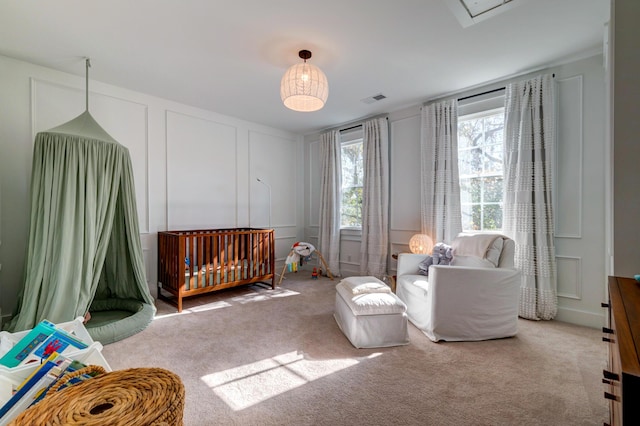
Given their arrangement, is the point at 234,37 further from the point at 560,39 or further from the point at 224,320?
the point at 560,39

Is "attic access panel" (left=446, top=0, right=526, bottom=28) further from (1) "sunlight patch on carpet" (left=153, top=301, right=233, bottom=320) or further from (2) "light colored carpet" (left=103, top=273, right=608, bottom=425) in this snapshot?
(1) "sunlight patch on carpet" (left=153, top=301, right=233, bottom=320)

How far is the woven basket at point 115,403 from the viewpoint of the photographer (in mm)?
694

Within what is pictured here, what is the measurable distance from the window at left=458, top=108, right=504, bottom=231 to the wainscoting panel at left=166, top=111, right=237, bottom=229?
335cm

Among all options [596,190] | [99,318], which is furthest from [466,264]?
[99,318]

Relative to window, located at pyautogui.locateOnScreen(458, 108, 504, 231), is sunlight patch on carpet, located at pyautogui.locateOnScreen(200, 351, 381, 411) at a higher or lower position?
lower

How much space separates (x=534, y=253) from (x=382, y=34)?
2.60 meters

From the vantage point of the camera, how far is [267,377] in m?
1.84

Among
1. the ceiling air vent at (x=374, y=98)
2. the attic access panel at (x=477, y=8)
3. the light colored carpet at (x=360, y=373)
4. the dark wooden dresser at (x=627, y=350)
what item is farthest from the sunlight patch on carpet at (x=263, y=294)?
the attic access panel at (x=477, y=8)

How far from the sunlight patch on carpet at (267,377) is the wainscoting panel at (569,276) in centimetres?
218

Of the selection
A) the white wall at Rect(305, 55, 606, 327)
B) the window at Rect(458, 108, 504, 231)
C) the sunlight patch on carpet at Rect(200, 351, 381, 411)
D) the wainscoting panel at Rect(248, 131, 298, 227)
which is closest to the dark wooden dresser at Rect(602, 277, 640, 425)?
the sunlight patch on carpet at Rect(200, 351, 381, 411)

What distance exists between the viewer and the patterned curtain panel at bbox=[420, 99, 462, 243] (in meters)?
3.46

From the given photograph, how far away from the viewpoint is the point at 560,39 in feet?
8.00

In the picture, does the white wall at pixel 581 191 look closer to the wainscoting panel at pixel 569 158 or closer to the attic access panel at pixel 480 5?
the wainscoting panel at pixel 569 158

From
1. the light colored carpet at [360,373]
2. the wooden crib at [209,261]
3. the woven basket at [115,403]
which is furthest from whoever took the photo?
the wooden crib at [209,261]
